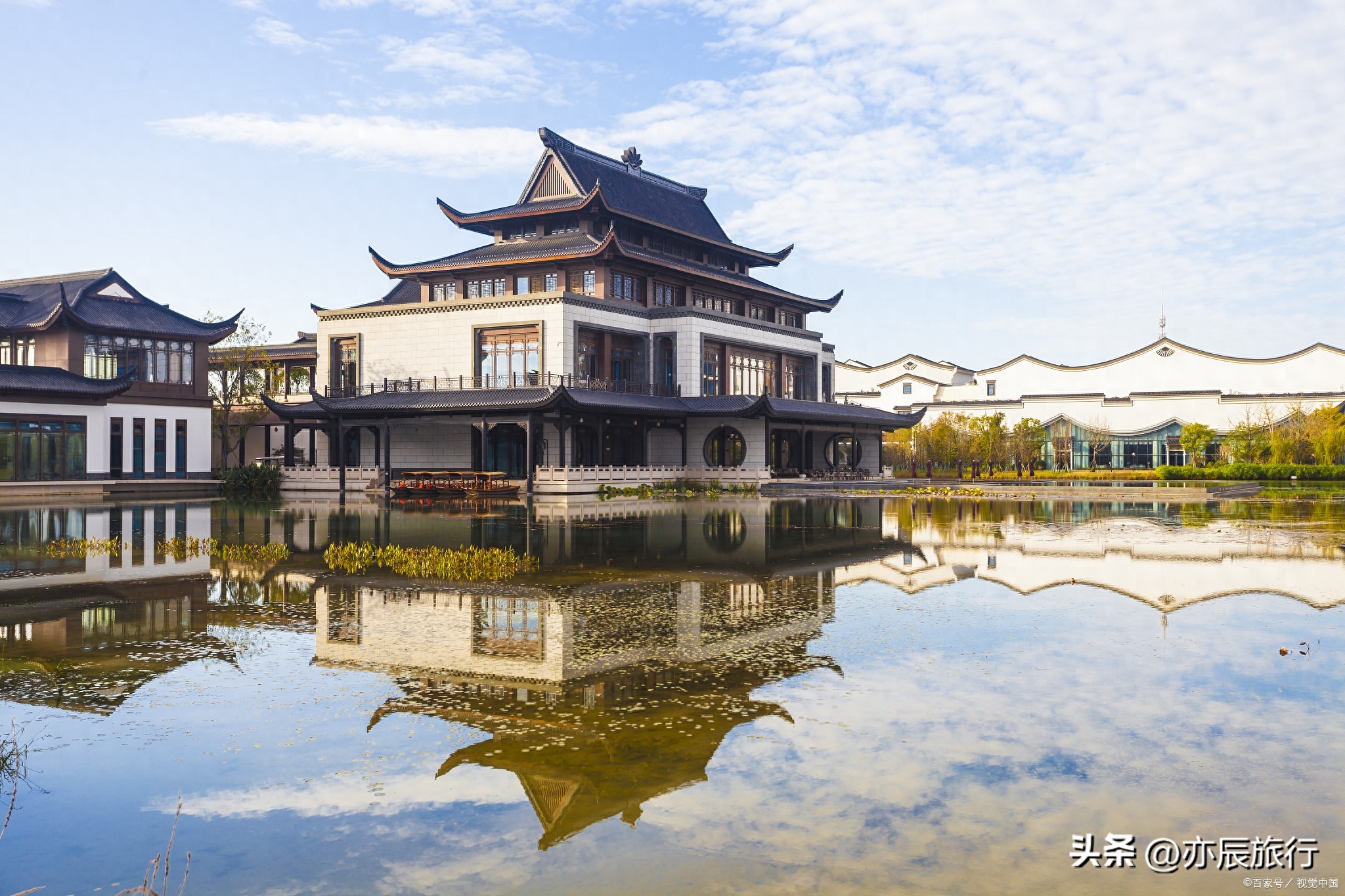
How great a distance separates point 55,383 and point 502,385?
2033cm

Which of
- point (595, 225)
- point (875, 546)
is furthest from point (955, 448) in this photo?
point (875, 546)

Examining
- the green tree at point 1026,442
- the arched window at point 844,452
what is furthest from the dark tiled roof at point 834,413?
the green tree at point 1026,442

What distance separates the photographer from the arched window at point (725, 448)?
5369 centimetres

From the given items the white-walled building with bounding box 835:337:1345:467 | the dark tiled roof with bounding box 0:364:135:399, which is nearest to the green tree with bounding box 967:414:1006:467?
the white-walled building with bounding box 835:337:1345:467

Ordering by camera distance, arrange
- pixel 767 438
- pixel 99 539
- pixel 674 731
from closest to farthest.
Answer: pixel 674 731 → pixel 99 539 → pixel 767 438

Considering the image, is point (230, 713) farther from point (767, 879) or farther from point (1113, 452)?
point (1113, 452)

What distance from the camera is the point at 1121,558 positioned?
20.5 metres

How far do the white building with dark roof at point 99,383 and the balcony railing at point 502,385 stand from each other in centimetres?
772

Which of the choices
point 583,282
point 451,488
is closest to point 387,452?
point 451,488

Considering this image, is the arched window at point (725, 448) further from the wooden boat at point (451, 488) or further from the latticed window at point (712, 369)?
the wooden boat at point (451, 488)

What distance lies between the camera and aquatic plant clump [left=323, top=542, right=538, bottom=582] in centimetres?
1719

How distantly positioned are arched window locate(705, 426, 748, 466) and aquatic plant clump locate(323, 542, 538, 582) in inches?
1292

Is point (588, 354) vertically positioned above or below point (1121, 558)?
above

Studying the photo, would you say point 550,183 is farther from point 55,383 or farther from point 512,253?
point 55,383
